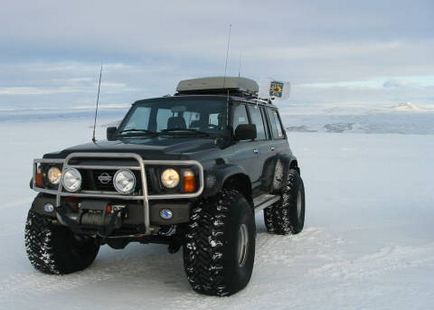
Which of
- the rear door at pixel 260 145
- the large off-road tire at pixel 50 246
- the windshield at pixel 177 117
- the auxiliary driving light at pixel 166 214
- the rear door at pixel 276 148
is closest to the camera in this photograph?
the auxiliary driving light at pixel 166 214

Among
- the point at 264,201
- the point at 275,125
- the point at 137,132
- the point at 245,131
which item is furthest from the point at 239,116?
the point at 275,125

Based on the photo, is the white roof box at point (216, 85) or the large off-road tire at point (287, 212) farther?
the large off-road tire at point (287, 212)

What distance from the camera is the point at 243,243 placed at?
4.95 meters

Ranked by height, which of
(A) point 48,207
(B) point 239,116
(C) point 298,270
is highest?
(B) point 239,116

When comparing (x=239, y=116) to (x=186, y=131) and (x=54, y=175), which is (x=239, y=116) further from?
(x=54, y=175)

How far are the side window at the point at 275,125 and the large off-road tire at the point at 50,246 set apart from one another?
10.2ft

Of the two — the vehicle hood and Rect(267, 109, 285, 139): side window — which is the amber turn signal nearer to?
the vehicle hood

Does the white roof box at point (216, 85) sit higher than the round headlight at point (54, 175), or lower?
higher

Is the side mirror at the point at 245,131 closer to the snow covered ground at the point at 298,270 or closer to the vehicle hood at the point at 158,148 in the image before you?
the vehicle hood at the point at 158,148

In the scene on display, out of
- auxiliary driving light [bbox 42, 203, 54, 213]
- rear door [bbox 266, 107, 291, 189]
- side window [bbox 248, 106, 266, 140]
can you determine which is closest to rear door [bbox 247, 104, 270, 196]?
side window [bbox 248, 106, 266, 140]

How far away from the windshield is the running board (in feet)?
3.21

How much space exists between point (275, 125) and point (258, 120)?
80 centimetres

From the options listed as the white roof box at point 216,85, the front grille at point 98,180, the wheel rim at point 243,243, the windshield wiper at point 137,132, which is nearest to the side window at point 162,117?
the windshield wiper at point 137,132

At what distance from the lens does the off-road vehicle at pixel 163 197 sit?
4352mm
